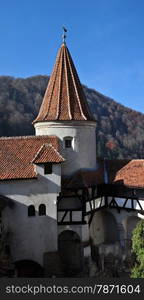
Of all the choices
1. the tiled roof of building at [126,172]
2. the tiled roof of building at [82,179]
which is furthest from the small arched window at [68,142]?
the tiled roof of building at [126,172]

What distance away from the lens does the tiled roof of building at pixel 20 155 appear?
2172cm

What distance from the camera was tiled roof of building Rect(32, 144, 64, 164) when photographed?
71.9ft

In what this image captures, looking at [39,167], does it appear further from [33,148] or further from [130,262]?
[130,262]

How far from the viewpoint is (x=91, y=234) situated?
25.5 m

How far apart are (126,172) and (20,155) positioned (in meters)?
8.03

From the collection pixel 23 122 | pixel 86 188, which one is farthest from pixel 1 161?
pixel 23 122

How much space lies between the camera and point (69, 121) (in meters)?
23.8

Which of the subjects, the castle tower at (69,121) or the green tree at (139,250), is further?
the castle tower at (69,121)

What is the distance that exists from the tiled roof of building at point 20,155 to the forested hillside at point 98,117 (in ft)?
167

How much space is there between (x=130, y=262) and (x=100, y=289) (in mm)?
12161

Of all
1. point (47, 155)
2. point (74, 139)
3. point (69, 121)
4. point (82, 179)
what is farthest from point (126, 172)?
point (47, 155)

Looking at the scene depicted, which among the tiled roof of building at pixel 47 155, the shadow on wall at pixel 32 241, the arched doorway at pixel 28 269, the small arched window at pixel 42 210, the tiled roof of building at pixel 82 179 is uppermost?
the tiled roof of building at pixel 47 155

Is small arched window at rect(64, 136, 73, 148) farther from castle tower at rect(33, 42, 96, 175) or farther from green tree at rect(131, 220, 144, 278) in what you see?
green tree at rect(131, 220, 144, 278)

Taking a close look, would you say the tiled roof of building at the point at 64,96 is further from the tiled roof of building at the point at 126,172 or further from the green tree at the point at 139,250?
the green tree at the point at 139,250
